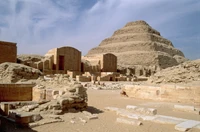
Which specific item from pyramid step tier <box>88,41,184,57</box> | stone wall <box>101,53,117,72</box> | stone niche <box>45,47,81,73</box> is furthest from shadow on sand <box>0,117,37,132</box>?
pyramid step tier <box>88,41,184,57</box>

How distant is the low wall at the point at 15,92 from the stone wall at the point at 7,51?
48.5 feet

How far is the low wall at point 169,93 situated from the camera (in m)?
8.92

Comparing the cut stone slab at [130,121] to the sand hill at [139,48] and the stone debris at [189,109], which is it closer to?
the stone debris at [189,109]

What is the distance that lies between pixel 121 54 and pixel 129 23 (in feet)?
87.5

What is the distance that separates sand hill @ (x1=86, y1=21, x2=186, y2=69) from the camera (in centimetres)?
6206

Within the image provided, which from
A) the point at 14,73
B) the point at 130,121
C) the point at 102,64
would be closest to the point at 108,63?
the point at 102,64

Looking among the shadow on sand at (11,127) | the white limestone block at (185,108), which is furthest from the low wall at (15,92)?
the white limestone block at (185,108)

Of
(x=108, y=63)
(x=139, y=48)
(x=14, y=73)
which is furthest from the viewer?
(x=139, y=48)

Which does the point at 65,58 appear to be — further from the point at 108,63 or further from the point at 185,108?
the point at 185,108

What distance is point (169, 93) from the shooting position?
9.65 meters

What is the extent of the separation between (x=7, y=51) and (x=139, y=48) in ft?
179

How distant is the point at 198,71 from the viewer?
37.4 feet

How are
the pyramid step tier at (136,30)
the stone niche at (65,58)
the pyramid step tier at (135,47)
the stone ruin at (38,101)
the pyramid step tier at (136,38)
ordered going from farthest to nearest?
the pyramid step tier at (136,30) < the pyramid step tier at (136,38) < the pyramid step tier at (135,47) < the stone niche at (65,58) < the stone ruin at (38,101)

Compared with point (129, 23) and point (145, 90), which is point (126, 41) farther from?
point (145, 90)
